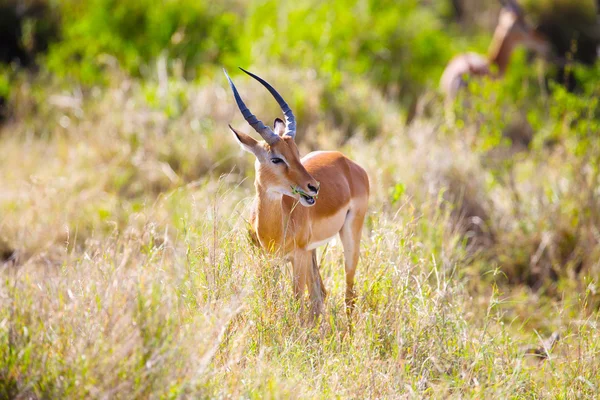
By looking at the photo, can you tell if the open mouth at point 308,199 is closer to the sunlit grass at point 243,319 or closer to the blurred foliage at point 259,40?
the sunlit grass at point 243,319

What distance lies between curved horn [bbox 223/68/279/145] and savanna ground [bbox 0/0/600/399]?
1.74 ft

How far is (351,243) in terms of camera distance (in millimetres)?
4949

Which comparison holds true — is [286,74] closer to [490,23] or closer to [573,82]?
[573,82]

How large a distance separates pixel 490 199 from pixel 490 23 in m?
11.2

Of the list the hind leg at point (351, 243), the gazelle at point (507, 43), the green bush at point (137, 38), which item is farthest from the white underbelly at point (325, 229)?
the gazelle at point (507, 43)

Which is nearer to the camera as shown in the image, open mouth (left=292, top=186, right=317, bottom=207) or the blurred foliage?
open mouth (left=292, top=186, right=317, bottom=207)

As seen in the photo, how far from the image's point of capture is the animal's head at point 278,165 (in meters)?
4.26

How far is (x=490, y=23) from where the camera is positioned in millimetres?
17359

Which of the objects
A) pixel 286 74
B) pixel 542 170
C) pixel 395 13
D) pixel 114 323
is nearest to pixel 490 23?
pixel 395 13

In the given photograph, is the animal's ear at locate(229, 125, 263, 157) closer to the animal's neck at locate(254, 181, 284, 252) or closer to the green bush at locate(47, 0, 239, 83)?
the animal's neck at locate(254, 181, 284, 252)

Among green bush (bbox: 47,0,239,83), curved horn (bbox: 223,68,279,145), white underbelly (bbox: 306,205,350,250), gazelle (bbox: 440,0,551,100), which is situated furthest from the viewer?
→ gazelle (bbox: 440,0,551,100)

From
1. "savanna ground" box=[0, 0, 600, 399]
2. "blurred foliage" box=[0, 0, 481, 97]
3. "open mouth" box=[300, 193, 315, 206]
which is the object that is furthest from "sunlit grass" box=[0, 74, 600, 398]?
"blurred foliage" box=[0, 0, 481, 97]

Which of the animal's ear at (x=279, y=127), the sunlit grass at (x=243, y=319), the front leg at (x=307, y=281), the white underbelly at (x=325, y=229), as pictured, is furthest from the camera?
the animal's ear at (x=279, y=127)

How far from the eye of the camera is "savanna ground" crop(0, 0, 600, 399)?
3482 mm
